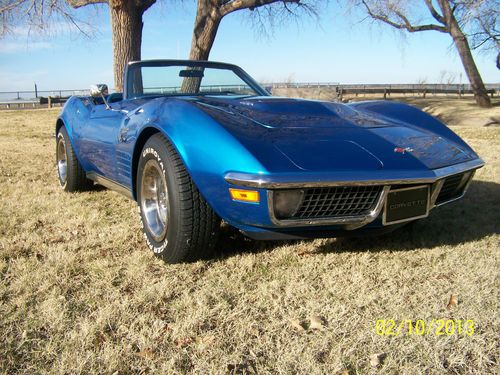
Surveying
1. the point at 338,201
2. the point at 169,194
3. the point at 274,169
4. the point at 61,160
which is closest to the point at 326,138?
the point at 338,201

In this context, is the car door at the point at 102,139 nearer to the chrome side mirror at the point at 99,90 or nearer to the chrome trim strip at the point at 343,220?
the chrome side mirror at the point at 99,90

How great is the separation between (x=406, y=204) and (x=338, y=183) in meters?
0.47

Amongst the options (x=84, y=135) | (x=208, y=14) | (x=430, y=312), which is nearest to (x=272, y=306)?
(x=430, y=312)

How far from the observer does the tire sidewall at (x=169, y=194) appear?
234 cm

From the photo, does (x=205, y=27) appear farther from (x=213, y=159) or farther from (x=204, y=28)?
(x=213, y=159)

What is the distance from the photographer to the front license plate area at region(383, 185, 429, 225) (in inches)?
89.3

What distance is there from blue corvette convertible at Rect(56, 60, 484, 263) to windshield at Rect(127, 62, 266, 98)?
0.60 m

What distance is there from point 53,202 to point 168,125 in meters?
2.03

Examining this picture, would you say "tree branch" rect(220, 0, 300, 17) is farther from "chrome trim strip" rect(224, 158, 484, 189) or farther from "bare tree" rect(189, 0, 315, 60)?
"chrome trim strip" rect(224, 158, 484, 189)

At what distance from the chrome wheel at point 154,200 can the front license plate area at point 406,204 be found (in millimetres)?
1185

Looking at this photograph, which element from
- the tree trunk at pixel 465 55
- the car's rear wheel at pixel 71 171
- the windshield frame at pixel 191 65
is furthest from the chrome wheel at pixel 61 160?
the tree trunk at pixel 465 55

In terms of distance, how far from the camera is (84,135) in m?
3.79

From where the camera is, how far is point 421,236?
3023mm

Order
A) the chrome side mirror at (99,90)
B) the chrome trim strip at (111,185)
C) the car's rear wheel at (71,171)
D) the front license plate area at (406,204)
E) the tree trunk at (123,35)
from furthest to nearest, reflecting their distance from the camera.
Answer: the tree trunk at (123,35)
the car's rear wheel at (71,171)
the chrome side mirror at (99,90)
the chrome trim strip at (111,185)
the front license plate area at (406,204)
